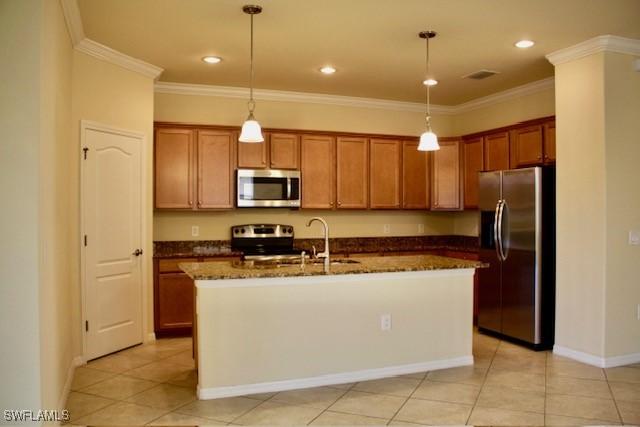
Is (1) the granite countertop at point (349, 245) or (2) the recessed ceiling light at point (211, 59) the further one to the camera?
(1) the granite countertop at point (349, 245)

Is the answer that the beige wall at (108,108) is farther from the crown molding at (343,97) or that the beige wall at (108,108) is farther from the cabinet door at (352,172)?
the cabinet door at (352,172)

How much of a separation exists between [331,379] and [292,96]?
3.66 meters

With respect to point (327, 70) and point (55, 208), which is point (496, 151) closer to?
point (327, 70)

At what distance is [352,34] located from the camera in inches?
170

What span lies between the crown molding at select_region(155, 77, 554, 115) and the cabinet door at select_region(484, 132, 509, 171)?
2.03ft

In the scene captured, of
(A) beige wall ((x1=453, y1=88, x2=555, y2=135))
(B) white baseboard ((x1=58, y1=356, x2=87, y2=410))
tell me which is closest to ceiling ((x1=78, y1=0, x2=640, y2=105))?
(A) beige wall ((x1=453, y1=88, x2=555, y2=135))

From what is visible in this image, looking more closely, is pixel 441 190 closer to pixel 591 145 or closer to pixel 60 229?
pixel 591 145

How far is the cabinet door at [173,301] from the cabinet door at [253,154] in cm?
143

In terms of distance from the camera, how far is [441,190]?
22.3 ft

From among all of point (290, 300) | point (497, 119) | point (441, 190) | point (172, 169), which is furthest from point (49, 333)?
point (497, 119)

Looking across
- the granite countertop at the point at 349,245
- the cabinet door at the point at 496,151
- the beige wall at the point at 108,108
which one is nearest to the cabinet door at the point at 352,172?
the granite countertop at the point at 349,245

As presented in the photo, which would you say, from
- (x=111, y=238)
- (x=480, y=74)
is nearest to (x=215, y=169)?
(x=111, y=238)

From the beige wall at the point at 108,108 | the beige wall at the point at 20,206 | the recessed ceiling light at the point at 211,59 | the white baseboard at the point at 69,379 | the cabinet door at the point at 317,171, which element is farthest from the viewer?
the cabinet door at the point at 317,171

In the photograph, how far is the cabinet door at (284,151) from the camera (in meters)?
6.11
